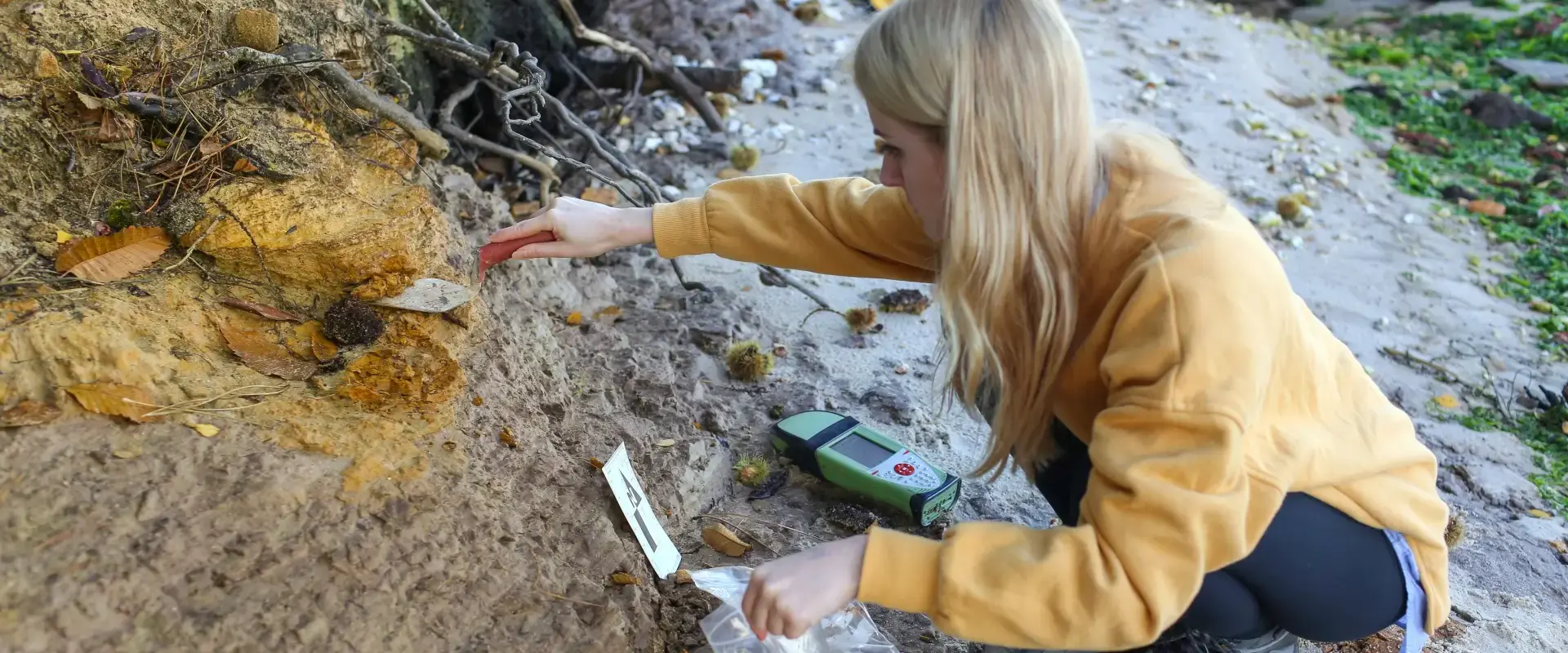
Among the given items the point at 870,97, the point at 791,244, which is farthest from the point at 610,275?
the point at 870,97

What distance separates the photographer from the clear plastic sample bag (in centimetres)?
182

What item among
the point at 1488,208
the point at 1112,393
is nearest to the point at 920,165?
the point at 1112,393

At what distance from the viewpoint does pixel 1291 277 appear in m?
3.86

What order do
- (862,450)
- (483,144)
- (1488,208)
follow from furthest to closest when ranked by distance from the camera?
(1488,208)
(483,144)
(862,450)

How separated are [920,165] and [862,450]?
43.0 inches

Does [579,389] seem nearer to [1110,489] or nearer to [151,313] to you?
[151,313]

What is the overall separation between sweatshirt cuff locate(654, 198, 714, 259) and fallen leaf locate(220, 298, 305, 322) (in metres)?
0.72

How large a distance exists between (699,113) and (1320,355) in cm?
314

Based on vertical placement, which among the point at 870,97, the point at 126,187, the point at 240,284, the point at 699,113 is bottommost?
the point at 699,113

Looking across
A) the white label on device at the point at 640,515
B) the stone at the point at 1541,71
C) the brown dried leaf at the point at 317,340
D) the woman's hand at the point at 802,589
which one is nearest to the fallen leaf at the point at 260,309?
the brown dried leaf at the point at 317,340

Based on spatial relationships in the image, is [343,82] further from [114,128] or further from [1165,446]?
[1165,446]

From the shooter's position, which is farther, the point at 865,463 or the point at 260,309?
the point at 865,463

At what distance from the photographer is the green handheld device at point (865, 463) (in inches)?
91.0

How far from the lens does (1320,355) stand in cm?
160
